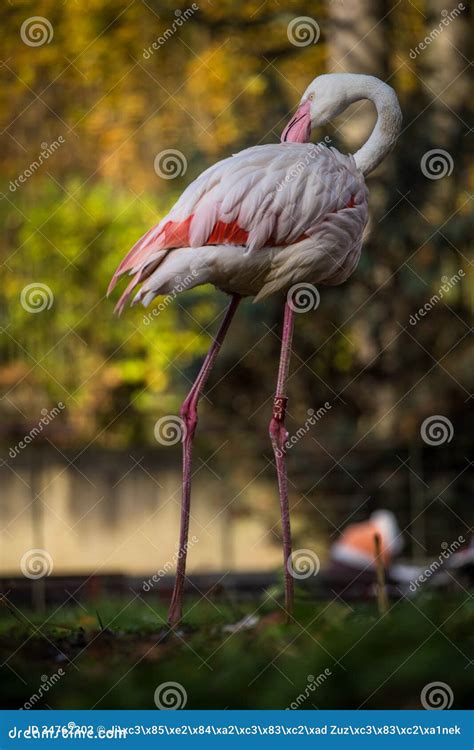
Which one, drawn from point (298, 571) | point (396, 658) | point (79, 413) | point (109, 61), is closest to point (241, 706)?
point (396, 658)

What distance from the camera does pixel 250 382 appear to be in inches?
376

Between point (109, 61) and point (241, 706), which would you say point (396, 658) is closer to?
point (241, 706)
